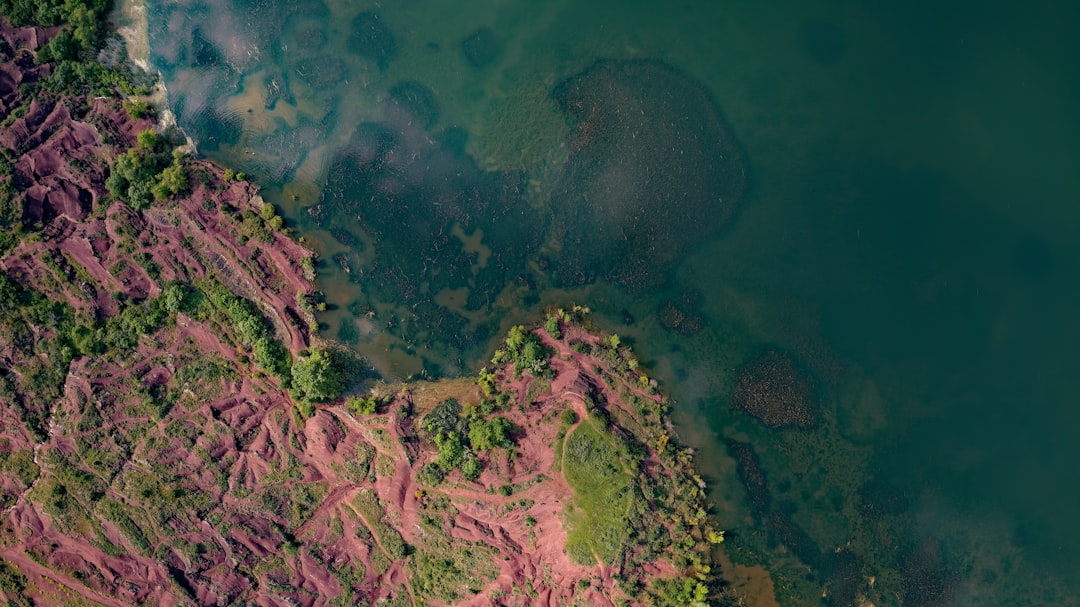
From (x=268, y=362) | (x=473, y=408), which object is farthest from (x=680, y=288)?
(x=268, y=362)

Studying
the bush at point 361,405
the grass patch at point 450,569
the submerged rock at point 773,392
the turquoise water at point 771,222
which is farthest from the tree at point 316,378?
the submerged rock at point 773,392

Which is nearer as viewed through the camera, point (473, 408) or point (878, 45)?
point (473, 408)

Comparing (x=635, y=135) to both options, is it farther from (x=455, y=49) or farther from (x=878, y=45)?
(x=878, y=45)

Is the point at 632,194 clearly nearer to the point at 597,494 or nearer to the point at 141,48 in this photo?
the point at 597,494

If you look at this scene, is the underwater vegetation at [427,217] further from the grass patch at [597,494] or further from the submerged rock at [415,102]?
the grass patch at [597,494]

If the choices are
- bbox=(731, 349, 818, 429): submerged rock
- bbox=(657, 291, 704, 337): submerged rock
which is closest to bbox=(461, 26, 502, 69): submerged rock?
bbox=(657, 291, 704, 337): submerged rock

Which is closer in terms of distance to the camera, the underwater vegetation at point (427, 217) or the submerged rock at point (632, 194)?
the underwater vegetation at point (427, 217)
